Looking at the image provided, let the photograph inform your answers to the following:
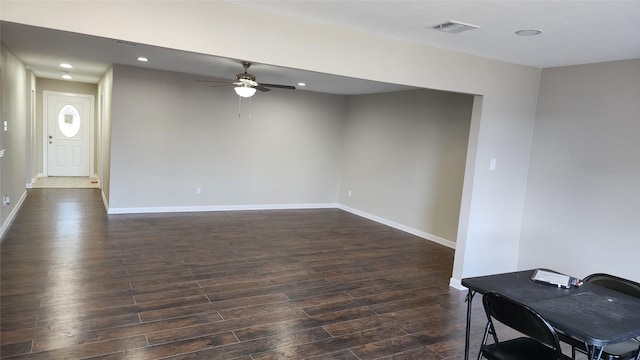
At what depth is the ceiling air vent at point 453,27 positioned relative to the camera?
115 inches

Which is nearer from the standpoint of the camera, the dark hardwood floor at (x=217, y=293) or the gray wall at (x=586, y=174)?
the dark hardwood floor at (x=217, y=293)

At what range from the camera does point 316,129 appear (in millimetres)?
8250

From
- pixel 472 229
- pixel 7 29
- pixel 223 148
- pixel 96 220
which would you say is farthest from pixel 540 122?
pixel 96 220

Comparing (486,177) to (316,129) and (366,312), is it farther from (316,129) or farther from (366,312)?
(316,129)

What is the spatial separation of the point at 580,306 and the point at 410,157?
15.5ft

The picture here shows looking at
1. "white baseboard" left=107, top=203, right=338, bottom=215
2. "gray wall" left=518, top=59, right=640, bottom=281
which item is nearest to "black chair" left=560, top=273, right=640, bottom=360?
"gray wall" left=518, top=59, right=640, bottom=281

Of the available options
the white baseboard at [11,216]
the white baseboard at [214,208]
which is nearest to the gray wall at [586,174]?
the white baseboard at [214,208]

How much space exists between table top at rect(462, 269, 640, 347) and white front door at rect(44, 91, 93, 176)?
1034 centimetres

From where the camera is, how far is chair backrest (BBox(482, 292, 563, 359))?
1.84 meters

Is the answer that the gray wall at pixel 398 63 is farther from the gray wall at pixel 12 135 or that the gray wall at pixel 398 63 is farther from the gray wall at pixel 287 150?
the gray wall at pixel 12 135

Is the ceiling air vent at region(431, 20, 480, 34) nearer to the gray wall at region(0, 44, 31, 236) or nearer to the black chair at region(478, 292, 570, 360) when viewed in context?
the black chair at region(478, 292, 570, 360)

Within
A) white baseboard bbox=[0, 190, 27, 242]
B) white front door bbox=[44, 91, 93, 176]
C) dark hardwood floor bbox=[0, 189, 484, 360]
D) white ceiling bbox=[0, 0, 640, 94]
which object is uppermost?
white ceiling bbox=[0, 0, 640, 94]

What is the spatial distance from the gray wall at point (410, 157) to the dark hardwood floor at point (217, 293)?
1.88ft

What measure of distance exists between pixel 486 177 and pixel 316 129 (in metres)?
4.52
